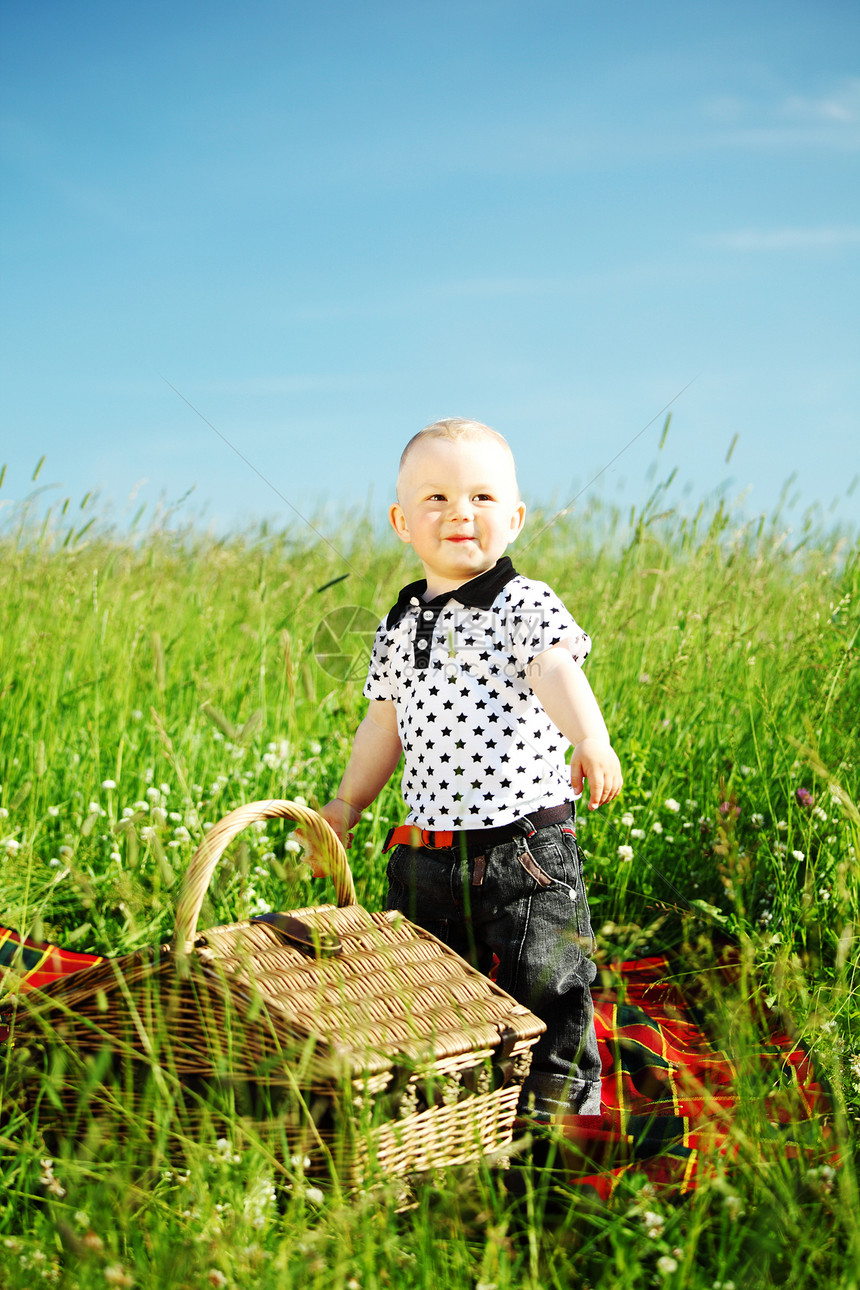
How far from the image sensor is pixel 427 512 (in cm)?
244

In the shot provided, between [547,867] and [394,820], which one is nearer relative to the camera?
[547,867]

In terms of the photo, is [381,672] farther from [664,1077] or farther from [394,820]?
[664,1077]

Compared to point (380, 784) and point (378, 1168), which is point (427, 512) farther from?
point (378, 1168)

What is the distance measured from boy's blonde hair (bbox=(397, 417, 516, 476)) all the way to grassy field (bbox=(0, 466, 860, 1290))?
1.95 feet

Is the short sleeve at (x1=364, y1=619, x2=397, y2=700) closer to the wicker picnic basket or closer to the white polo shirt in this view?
the white polo shirt

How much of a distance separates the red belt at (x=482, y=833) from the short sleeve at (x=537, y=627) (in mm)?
351

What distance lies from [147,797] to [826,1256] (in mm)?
2478

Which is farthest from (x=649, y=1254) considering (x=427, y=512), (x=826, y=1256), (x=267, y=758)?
(x=267, y=758)

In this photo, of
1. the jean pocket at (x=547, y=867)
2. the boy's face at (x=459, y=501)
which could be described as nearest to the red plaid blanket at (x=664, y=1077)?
the jean pocket at (x=547, y=867)

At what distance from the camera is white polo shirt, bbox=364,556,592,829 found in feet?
7.86

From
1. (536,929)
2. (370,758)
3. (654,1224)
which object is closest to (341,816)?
(370,758)

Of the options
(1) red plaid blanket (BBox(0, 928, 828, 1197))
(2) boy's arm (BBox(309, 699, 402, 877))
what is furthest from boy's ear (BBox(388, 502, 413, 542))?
(1) red plaid blanket (BBox(0, 928, 828, 1197))

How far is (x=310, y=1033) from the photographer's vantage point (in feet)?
5.56

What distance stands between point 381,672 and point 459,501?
495 millimetres
